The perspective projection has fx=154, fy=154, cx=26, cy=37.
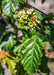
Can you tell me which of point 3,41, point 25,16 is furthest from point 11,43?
point 25,16

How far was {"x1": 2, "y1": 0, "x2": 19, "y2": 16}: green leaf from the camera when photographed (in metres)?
0.61

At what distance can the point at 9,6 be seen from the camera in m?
0.63

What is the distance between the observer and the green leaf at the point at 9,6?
611 mm

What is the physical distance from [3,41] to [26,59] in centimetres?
18

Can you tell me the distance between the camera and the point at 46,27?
0.66 metres

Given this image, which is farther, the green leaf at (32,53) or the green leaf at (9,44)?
the green leaf at (9,44)

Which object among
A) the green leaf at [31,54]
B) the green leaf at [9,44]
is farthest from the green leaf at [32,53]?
the green leaf at [9,44]

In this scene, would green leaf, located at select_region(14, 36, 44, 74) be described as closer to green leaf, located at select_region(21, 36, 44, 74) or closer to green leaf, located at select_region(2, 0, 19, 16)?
green leaf, located at select_region(21, 36, 44, 74)

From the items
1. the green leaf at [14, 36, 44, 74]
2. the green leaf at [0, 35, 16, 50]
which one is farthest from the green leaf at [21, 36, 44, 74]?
the green leaf at [0, 35, 16, 50]

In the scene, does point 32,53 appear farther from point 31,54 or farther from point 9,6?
point 9,6

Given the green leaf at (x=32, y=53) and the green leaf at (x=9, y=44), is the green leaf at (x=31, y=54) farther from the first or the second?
the green leaf at (x=9, y=44)

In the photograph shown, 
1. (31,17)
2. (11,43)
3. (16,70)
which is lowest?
(16,70)

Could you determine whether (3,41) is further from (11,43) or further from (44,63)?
(44,63)

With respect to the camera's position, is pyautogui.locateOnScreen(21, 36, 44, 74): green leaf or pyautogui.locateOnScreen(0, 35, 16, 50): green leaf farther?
pyautogui.locateOnScreen(0, 35, 16, 50): green leaf
